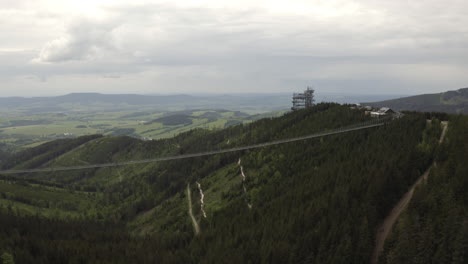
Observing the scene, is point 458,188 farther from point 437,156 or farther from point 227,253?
point 227,253

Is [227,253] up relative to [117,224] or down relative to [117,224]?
→ up

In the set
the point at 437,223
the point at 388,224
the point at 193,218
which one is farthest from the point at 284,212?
the point at 193,218

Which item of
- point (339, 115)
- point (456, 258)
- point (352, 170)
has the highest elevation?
point (339, 115)

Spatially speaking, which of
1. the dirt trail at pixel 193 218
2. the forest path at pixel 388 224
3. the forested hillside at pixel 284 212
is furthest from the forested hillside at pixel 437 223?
the dirt trail at pixel 193 218

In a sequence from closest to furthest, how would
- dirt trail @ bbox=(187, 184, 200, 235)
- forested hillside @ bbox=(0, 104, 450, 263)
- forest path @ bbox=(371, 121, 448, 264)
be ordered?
forest path @ bbox=(371, 121, 448, 264)
forested hillside @ bbox=(0, 104, 450, 263)
dirt trail @ bbox=(187, 184, 200, 235)

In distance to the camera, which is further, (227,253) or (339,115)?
(339,115)

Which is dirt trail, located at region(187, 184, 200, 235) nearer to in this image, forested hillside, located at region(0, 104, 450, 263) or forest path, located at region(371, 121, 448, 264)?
forested hillside, located at region(0, 104, 450, 263)

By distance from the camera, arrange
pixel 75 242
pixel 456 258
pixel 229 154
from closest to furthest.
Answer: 1. pixel 456 258
2. pixel 75 242
3. pixel 229 154

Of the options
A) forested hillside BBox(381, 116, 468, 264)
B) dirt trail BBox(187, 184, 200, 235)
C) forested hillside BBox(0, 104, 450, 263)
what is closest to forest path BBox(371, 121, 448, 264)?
forested hillside BBox(0, 104, 450, 263)

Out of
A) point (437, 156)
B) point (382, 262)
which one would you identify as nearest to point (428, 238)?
point (382, 262)
